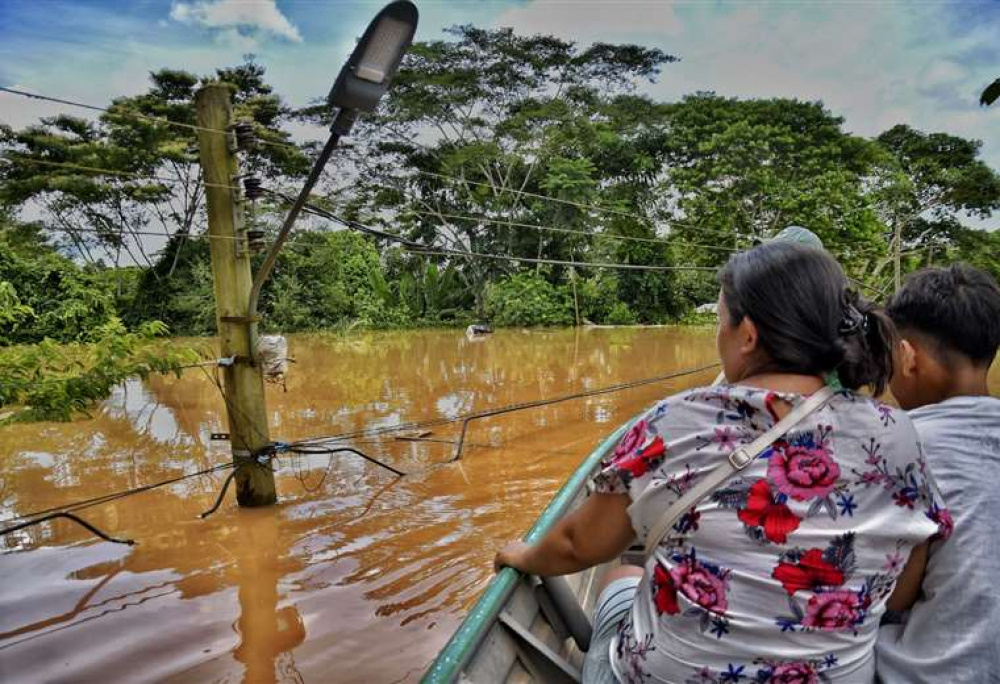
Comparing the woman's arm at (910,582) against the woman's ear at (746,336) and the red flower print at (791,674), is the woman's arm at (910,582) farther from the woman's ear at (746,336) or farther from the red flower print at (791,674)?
the woman's ear at (746,336)

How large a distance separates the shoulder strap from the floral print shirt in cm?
1

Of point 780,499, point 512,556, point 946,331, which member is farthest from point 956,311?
point 512,556

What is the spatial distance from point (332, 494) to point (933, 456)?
500 cm

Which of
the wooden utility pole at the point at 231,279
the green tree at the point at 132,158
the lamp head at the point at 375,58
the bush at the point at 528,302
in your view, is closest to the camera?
the lamp head at the point at 375,58

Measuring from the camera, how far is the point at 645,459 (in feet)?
3.83

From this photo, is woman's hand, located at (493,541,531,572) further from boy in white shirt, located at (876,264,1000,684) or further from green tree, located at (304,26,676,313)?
green tree, located at (304,26,676,313)

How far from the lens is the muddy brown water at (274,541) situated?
3.27 meters

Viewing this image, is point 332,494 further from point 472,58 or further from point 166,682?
point 472,58

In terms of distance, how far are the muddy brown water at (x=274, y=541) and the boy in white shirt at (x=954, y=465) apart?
2214mm

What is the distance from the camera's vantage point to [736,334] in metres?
1.26

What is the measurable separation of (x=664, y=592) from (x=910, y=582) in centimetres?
46

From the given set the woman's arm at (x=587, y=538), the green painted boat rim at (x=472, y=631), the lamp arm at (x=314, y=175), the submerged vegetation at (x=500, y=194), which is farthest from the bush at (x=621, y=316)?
the woman's arm at (x=587, y=538)

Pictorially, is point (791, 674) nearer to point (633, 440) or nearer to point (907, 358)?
point (633, 440)

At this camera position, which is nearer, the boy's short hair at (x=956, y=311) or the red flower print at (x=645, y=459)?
the red flower print at (x=645, y=459)
